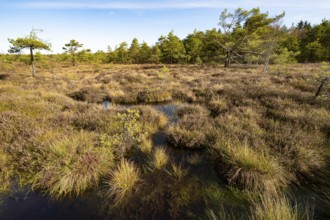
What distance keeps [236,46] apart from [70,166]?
3345 centimetres

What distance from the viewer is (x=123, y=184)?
3.46 metres

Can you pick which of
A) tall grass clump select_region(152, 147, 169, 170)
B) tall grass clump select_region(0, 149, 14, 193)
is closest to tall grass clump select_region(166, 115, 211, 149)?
tall grass clump select_region(152, 147, 169, 170)

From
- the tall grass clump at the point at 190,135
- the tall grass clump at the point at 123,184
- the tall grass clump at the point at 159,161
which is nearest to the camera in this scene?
the tall grass clump at the point at 123,184

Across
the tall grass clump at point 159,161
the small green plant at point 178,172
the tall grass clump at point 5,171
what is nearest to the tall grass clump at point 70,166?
the tall grass clump at point 5,171

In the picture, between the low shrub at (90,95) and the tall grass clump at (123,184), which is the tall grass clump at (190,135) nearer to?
the tall grass clump at (123,184)

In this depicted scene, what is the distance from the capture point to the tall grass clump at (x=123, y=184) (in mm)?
3291

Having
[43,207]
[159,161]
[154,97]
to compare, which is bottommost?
[43,207]

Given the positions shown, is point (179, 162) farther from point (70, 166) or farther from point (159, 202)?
point (70, 166)

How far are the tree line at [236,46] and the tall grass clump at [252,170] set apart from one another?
16501mm

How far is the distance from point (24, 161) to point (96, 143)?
63.7 inches

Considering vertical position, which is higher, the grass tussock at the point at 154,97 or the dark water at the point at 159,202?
the grass tussock at the point at 154,97

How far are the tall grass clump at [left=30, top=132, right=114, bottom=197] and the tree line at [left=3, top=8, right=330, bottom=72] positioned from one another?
18642mm

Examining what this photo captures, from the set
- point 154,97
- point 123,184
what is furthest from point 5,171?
point 154,97

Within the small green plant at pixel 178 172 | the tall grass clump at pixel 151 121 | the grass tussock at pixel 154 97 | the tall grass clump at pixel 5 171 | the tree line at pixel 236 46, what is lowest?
the small green plant at pixel 178 172
